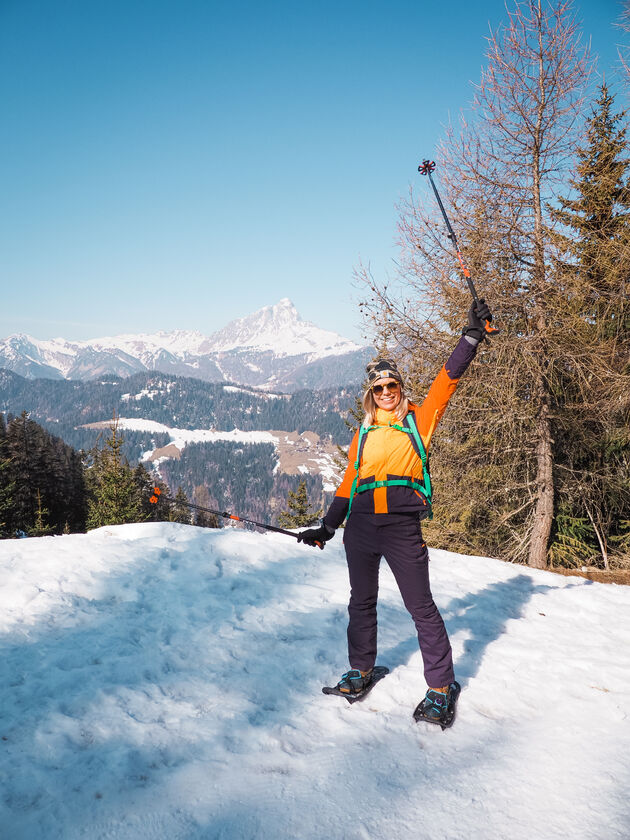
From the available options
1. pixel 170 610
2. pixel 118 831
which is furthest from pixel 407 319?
pixel 118 831

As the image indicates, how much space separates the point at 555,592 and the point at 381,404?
5157 mm

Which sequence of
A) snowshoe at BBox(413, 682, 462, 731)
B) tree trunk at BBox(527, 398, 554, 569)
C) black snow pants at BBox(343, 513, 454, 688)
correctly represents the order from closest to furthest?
snowshoe at BBox(413, 682, 462, 731) → black snow pants at BBox(343, 513, 454, 688) → tree trunk at BBox(527, 398, 554, 569)

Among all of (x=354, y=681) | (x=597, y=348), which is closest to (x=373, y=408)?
(x=354, y=681)

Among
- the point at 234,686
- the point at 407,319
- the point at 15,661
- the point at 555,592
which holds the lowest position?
the point at 555,592

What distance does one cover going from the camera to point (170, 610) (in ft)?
15.9

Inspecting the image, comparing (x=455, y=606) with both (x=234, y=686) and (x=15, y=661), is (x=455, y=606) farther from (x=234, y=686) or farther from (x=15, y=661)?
(x=15, y=661)

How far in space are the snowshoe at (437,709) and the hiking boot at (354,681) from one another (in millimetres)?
447

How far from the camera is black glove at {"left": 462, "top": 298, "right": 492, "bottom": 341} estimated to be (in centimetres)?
373

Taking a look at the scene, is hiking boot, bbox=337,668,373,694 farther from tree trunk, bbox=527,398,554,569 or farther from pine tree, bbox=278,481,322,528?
pine tree, bbox=278,481,322,528

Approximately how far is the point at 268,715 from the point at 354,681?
74cm

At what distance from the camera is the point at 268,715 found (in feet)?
11.2

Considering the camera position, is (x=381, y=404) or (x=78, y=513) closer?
(x=381, y=404)

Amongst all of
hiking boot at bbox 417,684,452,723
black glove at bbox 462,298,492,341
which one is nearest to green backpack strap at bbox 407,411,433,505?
black glove at bbox 462,298,492,341

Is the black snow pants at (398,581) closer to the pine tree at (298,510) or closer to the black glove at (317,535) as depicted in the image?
the black glove at (317,535)
